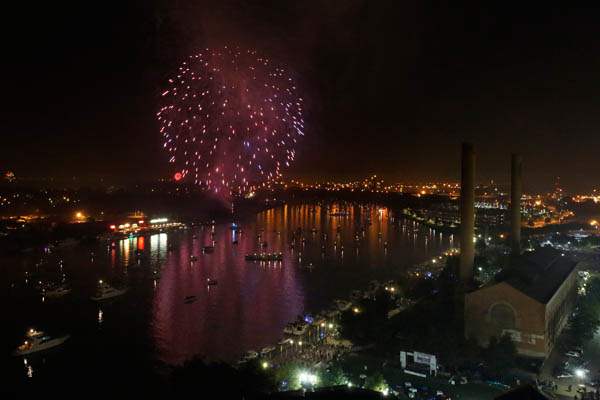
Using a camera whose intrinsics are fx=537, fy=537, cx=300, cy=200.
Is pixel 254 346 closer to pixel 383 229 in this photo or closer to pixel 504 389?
pixel 504 389

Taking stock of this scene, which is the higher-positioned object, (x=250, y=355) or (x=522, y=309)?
(x=522, y=309)

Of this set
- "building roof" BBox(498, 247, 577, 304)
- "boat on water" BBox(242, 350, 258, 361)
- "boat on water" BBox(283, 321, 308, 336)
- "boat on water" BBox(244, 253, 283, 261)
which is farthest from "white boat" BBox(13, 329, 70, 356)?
"boat on water" BBox(244, 253, 283, 261)

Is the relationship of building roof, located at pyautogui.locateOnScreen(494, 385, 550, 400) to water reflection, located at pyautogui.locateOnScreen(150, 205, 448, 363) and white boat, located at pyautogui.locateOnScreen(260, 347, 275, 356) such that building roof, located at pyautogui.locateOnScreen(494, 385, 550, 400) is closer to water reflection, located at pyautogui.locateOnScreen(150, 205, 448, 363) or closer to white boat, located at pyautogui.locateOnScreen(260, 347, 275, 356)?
white boat, located at pyautogui.locateOnScreen(260, 347, 275, 356)

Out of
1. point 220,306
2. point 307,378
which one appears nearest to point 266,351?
point 307,378

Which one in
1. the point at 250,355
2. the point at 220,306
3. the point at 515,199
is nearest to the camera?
the point at 250,355

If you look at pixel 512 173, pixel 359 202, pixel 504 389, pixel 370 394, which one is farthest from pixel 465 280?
pixel 359 202

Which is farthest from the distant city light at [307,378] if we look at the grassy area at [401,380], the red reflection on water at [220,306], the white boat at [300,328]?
the white boat at [300,328]

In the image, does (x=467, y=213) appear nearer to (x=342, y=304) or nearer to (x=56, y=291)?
(x=342, y=304)
